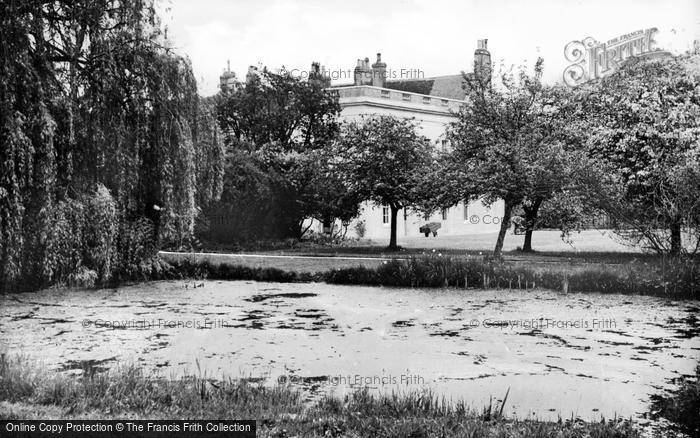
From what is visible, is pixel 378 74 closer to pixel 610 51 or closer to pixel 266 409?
pixel 610 51

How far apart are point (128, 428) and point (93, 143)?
5.91 metres

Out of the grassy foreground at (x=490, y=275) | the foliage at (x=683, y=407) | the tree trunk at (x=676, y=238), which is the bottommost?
the foliage at (x=683, y=407)

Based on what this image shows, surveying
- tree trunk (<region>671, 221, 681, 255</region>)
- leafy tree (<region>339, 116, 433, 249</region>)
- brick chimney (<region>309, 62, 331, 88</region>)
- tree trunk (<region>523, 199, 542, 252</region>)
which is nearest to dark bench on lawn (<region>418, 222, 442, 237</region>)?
leafy tree (<region>339, 116, 433, 249</region>)

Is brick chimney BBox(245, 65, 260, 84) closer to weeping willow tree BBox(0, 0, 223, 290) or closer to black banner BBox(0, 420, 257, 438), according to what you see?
weeping willow tree BBox(0, 0, 223, 290)

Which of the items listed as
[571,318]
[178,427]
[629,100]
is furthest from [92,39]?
[629,100]

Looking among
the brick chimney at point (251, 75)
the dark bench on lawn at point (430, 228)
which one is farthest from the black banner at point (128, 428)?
the brick chimney at point (251, 75)

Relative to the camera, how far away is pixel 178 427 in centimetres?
500

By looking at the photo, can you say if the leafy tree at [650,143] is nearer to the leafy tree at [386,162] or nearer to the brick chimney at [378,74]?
the leafy tree at [386,162]

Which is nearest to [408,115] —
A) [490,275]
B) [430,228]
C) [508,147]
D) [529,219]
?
[430,228]

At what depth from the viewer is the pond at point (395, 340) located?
22.7ft

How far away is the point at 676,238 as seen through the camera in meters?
13.9

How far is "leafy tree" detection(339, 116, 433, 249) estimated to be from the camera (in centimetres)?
2245

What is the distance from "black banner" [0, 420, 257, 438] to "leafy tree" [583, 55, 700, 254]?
10.5 meters

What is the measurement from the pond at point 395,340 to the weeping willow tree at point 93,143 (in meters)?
0.83
